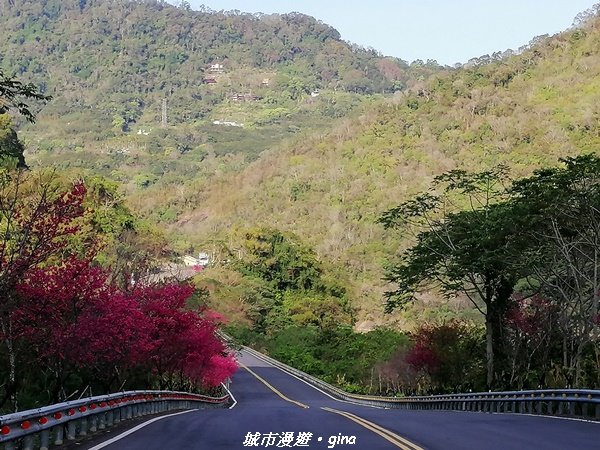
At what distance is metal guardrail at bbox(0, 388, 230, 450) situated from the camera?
434 inches

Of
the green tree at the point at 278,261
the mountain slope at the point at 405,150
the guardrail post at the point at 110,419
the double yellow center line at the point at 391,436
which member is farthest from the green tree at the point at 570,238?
the green tree at the point at 278,261

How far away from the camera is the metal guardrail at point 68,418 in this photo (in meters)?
11.0

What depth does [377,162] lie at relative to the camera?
140875mm

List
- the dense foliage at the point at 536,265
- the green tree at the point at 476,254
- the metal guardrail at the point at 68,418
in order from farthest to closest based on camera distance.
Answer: the green tree at the point at 476,254 < the dense foliage at the point at 536,265 < the metal guardrail at the point at 68,418

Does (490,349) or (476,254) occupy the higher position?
(476,254)

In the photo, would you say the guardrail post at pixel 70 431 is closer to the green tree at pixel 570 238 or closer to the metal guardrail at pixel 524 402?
the metal guardrail at pixel 524 402

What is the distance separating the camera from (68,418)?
44.7ft

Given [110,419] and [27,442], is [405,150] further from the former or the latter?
[27,442]

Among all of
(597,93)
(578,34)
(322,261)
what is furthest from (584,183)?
(578,34)

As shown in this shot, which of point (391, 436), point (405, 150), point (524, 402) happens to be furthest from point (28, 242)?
point (405, 150)

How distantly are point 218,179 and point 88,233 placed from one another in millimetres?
119240

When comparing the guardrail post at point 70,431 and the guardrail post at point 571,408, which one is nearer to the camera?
the guardrail post at point 70,431

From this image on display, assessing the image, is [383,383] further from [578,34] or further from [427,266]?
[578,34]

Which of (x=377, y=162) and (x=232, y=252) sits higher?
(x=377, y=162)
